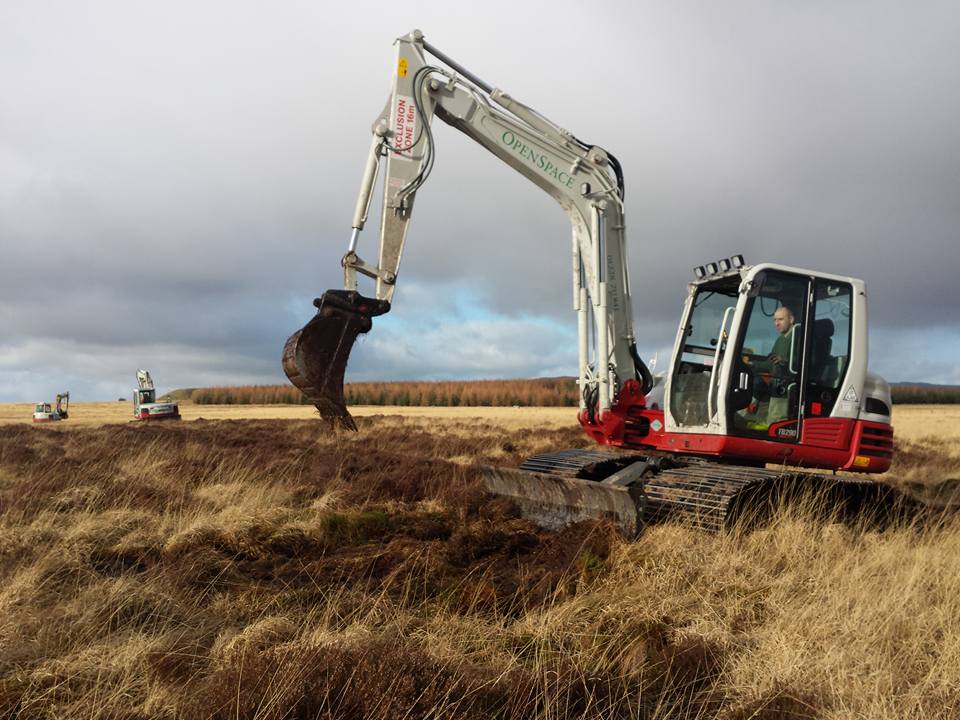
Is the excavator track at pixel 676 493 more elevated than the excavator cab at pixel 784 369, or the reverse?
the excavator cab at pixel 784 369

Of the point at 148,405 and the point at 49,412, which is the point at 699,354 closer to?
the point at 148,405

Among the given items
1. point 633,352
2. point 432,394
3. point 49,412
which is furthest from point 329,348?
point 432,394

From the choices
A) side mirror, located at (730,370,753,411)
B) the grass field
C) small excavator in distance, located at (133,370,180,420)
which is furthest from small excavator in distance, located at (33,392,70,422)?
side mirror, located at (730,370,753,411)

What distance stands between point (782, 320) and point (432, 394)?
55.6m

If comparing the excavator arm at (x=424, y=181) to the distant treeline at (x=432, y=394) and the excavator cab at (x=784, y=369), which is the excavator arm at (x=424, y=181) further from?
the distant treeline at (x=432, y=394)

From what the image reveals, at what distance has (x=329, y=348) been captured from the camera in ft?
30.7

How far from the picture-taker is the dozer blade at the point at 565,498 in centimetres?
707

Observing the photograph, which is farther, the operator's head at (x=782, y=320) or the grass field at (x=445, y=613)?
the operator's head at (x=782, y=320)

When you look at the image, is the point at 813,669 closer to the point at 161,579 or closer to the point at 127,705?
the point at 127,705

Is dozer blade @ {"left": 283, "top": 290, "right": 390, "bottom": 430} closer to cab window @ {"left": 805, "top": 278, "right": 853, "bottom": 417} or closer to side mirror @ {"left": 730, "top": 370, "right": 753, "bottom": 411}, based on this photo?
side mirror @ {"left": 730, "top": 370, "right": 753, "bottom": 411}

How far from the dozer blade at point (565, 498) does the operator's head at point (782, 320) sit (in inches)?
118

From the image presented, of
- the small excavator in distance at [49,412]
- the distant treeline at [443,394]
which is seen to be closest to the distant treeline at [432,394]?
the distant treeline at [443,394]

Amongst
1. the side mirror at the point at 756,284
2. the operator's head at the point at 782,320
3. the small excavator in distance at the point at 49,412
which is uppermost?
the side mirror at the point at 756,284

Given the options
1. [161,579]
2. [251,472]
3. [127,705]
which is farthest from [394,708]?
[251,472]
